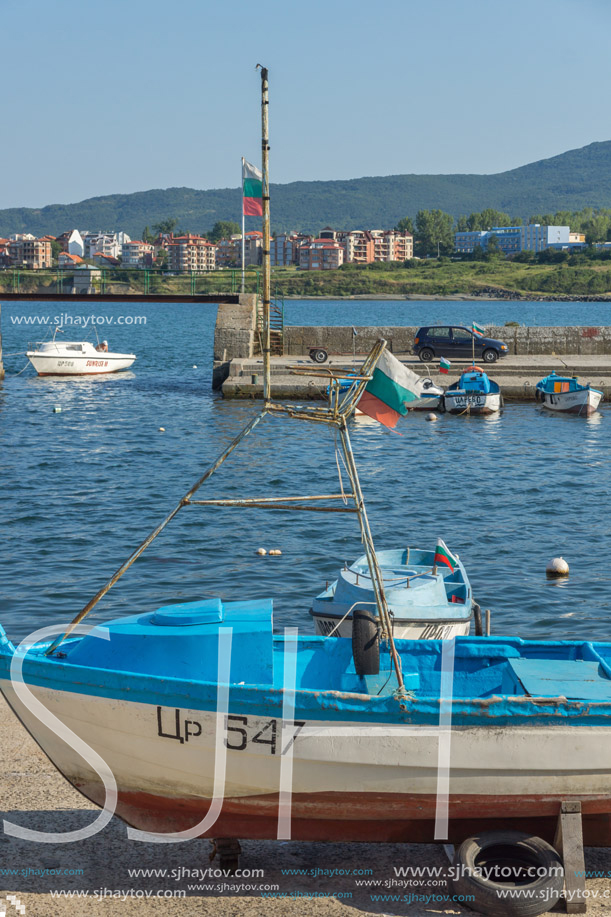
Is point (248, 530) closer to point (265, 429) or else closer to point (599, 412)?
point (265, 429)

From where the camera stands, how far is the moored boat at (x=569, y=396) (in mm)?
32469

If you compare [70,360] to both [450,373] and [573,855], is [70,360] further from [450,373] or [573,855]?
[573,855]

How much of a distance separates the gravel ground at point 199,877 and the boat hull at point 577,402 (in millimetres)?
26767

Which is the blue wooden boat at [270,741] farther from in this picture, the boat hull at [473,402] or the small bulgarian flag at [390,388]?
the boat hull at [473,402]

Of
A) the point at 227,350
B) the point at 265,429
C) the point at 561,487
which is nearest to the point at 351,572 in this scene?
the point at 561,487

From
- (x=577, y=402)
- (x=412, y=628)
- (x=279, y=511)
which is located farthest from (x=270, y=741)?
(x=577, y=402)

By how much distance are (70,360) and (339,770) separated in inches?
1587

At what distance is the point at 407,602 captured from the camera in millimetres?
10195

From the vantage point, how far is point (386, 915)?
616 cm

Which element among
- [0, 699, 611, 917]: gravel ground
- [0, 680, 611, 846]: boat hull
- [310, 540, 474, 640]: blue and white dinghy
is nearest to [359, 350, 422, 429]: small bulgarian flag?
[0, 680, 611, 846]: boat hull

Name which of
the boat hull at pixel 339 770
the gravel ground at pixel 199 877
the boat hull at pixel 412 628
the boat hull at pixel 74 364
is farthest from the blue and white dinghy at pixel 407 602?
the boat hull at pixel 74 364

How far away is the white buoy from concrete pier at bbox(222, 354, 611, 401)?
57.8 ft

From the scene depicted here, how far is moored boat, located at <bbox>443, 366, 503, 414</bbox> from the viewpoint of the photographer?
1268 inches

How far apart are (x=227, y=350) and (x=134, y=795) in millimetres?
31945
